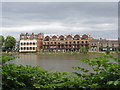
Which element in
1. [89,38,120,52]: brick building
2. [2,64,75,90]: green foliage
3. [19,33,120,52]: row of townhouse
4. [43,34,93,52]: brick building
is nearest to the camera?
[2,64,75,90]: green foliage

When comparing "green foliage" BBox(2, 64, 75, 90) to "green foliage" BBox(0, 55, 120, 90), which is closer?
"green foliage" BBox(0, 55, 120, 90)

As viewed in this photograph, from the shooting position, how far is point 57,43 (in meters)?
Answer: 57.4

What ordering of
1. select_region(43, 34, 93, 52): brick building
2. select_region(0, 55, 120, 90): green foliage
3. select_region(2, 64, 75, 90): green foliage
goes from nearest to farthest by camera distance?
1. select_region(0, 55, 120, 90): green foliage
2. select_region(2, 64, 75, 90): green foliage
3. select_region(43, 34, 93, 52): brick building

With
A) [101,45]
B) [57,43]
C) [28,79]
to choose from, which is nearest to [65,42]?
[57,43]

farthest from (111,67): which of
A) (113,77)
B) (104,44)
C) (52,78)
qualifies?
Answer: (104,44)

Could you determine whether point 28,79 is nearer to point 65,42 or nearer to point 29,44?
point 65,42

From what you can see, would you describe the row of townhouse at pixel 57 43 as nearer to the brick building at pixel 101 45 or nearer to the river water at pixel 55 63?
the brick building at pixel 101 45

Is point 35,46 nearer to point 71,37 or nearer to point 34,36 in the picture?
point 34,36

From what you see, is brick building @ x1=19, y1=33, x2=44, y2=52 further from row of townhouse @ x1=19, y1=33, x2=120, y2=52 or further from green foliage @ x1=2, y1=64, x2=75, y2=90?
green foliage @ x1=2, y1=64, x2=75, y2=90

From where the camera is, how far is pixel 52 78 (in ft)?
9.78

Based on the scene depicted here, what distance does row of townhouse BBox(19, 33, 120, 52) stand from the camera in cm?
5394

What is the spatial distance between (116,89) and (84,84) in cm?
48

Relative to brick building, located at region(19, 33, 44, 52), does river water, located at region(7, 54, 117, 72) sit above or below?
below

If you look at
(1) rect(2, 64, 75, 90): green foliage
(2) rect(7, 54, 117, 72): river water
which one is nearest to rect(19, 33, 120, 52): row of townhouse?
(2) rect(7, 54, 117, 72): river water
